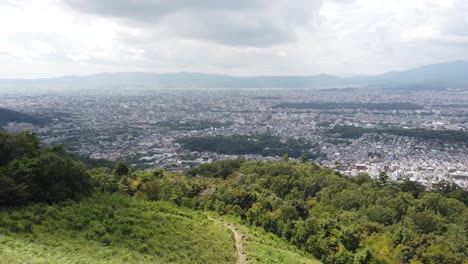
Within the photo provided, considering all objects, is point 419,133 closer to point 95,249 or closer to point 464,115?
point 464,115

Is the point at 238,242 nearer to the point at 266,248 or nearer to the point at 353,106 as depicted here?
the point at 266,248

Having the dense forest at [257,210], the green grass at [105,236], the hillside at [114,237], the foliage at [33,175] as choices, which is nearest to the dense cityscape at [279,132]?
the dense forest at [257,210]

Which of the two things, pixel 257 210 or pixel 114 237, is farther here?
pixel 257 210

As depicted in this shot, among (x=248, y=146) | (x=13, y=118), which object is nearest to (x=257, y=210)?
(x=248, y=146)

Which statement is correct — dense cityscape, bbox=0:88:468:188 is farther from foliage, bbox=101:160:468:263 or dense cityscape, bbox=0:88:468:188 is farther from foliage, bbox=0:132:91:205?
foliage, bbox=0:132:91:205

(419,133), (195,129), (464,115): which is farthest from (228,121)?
(464,115)

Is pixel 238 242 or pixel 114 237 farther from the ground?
pixel 114 237

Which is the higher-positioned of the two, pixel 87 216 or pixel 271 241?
pixel 87 216
